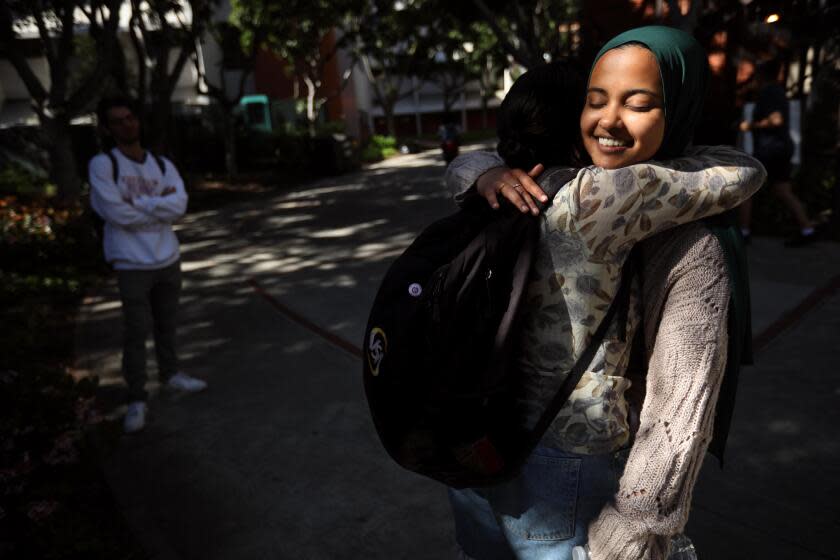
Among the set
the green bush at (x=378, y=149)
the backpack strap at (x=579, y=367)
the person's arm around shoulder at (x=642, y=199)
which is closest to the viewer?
the person's arm around shoulder at (x=642, y=199)

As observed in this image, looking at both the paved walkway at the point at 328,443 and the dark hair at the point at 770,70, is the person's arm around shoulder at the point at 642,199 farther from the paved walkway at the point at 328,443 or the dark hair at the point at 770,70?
the dark hair at the point at 770,70

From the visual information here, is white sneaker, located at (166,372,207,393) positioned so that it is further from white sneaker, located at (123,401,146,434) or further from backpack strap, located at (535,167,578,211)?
backpack strap, located at (535,167,578,211)

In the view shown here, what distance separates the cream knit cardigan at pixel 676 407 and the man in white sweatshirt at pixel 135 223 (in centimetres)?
331

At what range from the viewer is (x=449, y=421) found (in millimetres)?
1321

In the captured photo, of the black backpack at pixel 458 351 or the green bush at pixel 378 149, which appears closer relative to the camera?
the black backpack at pixel 458 351

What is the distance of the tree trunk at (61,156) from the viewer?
10102 mm

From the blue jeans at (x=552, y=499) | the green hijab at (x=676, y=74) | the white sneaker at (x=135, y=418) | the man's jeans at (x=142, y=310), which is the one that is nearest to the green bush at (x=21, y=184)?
the man's jeans at (x=142, y=310)

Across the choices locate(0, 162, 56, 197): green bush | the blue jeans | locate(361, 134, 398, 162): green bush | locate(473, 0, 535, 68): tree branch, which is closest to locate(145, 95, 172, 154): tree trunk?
locate(0, 162, 56, 197): green bush

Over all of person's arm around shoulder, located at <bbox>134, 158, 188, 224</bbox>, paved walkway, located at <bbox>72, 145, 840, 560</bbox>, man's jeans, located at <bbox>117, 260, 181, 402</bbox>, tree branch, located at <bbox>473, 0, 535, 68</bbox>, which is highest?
tree branch, located at <bbox>473, 0, 535, 68</bbox>

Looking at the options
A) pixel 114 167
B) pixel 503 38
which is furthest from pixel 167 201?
pixel 503 38

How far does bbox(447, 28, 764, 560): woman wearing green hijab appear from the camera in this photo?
122cm

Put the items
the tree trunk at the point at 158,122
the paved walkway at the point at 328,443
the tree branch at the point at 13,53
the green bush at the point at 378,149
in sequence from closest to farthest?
the paved walkway at the point at 328,443 < the tree branch at the point at 13,53 < the tree trunk at the point at 158,122 < the green bush at the point at 378,149

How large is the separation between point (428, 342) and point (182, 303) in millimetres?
5868

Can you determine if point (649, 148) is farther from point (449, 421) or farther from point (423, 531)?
point (423, 531)
